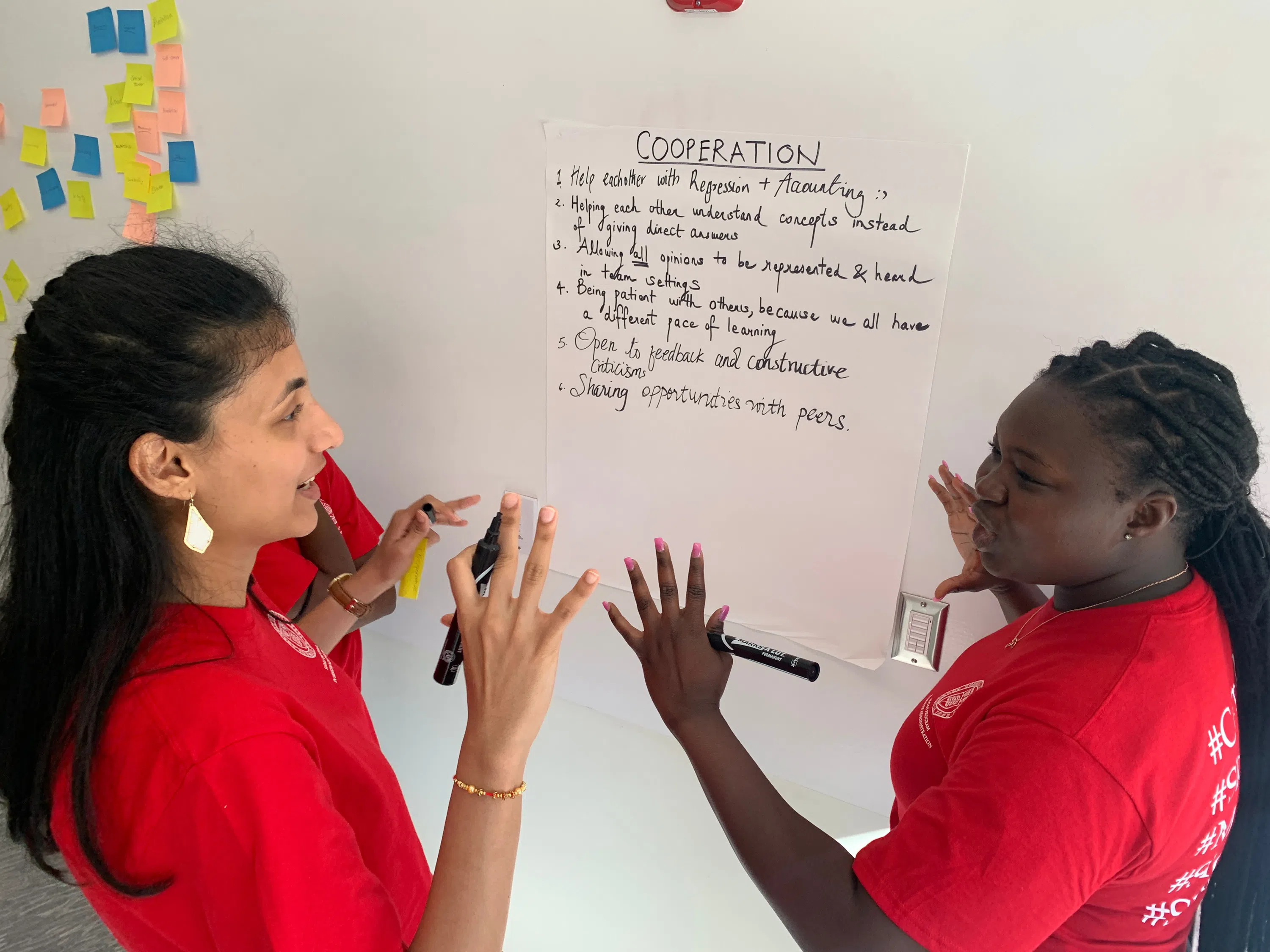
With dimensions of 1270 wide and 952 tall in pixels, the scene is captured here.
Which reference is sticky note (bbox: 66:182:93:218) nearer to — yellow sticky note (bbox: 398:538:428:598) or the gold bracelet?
yellow sticky note (bbox: 398:538:428:598)

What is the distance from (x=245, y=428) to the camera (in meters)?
0.84

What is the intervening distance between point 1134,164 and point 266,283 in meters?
1.00

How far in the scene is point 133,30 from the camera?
5.18 ft

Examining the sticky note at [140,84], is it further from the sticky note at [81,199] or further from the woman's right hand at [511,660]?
the woman's right hand at [511,660]

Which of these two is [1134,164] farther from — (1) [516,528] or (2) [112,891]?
(2) [112,891]

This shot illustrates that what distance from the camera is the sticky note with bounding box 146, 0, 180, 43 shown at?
5.01ft

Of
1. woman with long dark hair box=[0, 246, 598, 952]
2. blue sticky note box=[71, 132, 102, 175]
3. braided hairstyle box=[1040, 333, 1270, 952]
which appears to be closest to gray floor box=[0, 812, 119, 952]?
woman with long dark hair box=[0, 246, 598, 952]

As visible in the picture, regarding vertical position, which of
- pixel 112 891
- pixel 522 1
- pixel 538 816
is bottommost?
pixel 538 816

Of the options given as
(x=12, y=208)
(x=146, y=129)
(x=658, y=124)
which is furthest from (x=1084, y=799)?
(x=12, y=208)

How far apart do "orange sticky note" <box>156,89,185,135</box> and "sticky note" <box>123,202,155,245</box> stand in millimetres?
191

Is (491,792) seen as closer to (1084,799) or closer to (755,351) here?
(1084,799)

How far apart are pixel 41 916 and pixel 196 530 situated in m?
1.79

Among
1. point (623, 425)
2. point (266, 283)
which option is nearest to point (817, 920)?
point (623, 425)

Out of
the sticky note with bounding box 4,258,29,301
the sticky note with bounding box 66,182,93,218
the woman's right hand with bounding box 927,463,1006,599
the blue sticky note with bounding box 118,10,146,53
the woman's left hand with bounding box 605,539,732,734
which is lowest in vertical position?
the woman's left hand with bounding box 605,539,732,734
